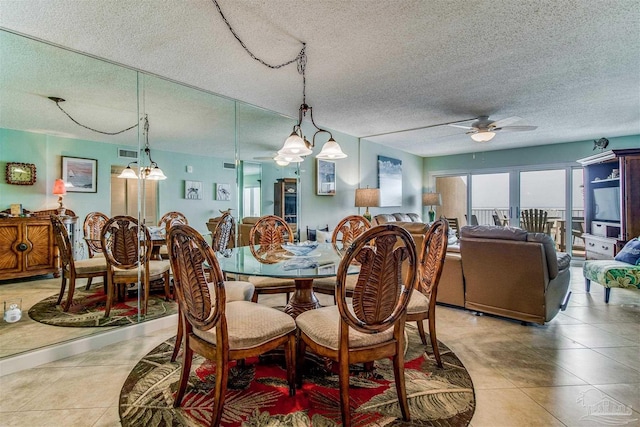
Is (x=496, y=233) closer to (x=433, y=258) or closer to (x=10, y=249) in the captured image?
(x=433, y=258)

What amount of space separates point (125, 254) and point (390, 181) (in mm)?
5382

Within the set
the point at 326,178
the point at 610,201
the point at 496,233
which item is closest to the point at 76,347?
the point at 496,233

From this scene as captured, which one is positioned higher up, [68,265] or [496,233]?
[496,233]

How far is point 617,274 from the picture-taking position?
3377mm

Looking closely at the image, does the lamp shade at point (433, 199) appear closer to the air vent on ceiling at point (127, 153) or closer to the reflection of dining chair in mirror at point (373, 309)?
the air vent on ceiling at point (127, 153)

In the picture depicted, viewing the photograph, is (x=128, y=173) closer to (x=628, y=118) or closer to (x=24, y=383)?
(x=24, y=383)

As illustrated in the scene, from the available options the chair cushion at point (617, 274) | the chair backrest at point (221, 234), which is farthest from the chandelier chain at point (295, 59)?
the chair cushion at point (617, 274)

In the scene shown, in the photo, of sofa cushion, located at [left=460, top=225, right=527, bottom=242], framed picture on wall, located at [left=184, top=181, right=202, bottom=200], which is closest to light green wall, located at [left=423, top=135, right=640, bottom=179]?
sofa cushion, located at [left=460, top=225, right=527, bottom=242]

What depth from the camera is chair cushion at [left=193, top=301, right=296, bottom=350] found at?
1574 mm

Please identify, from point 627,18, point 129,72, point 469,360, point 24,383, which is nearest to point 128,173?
point 129,72

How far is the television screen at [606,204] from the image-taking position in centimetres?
490

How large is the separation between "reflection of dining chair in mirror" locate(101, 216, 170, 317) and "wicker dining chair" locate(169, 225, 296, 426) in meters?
1.49

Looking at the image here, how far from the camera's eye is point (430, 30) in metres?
2.30

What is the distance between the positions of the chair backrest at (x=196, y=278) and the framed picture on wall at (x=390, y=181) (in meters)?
5.23
